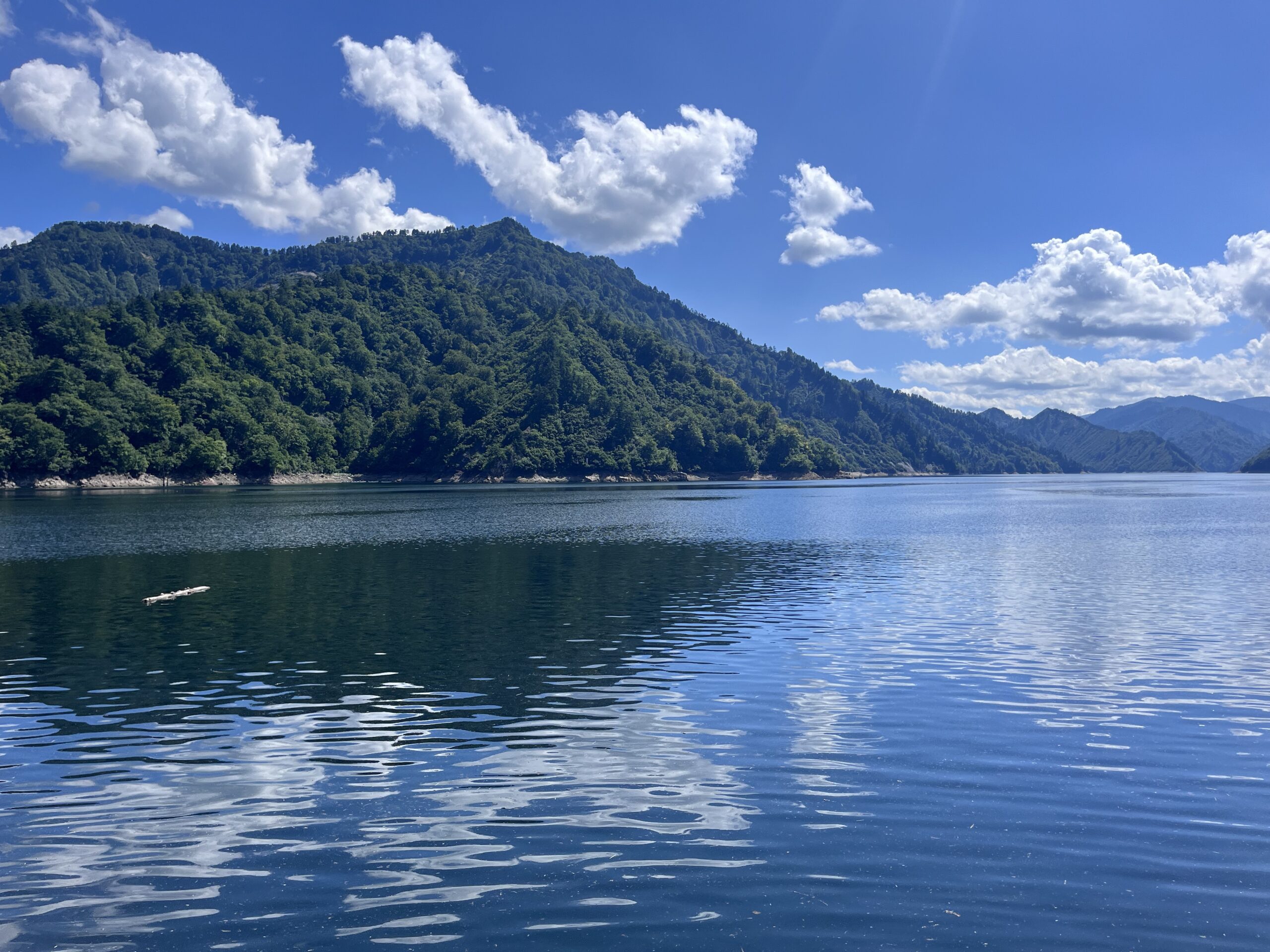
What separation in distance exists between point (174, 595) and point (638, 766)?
116 ft

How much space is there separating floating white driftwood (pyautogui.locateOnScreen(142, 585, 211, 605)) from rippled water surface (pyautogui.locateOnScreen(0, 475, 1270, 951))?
1218 millimetres

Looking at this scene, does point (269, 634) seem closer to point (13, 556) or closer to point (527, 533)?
point (13, 556)

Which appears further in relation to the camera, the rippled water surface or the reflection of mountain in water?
the reflection of mountain in water

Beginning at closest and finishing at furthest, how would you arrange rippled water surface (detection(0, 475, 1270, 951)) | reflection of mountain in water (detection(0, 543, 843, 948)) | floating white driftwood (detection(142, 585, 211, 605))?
rippled water surface (detection(0, 475, 1270, 951)) → reflection of mountain in water (detection(0, 543, 843, 948)) → floating white driftwood (detection(142, 585, 211, 605))

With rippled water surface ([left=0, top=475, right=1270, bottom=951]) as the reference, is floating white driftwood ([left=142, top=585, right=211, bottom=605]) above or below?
above

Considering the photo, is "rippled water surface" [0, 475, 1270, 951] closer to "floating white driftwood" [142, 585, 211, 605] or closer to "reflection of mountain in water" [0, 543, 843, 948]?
"reflection of mountain in water" [0, 543, 843, 948]

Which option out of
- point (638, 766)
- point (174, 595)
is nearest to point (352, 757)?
point (638, 766)

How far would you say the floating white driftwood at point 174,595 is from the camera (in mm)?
41562

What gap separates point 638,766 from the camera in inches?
716

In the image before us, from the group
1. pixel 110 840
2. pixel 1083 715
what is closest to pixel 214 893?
pixel 110 840

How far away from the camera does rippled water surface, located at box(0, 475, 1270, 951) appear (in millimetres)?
11672

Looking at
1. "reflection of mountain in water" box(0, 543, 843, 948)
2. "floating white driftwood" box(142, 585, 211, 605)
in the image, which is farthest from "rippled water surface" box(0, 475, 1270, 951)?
"floating white driftwood" box(142, 585, 211, 605)

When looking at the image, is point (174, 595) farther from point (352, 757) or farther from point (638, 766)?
point (638, 766)

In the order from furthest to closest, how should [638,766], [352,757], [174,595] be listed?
[174,595] < [352,757] < [638,766]
